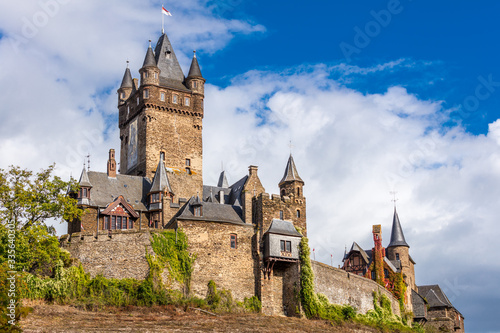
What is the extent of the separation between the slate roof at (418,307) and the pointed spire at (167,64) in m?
32.7

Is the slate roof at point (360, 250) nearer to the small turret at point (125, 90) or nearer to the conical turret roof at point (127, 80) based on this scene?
the small turret at point (125, 90)

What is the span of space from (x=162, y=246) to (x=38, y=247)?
8512 millimetres

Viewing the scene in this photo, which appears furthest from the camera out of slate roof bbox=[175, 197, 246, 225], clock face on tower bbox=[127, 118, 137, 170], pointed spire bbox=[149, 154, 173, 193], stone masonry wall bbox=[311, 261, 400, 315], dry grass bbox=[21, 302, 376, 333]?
clock face on tower bbox=[127, 118, 137, 170]

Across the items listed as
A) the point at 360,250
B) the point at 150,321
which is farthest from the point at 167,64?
the point at 150,321

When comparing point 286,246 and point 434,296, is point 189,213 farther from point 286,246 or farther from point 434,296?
point 434,296

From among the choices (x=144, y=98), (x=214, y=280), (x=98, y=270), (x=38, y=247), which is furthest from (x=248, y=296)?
(x=144, y=98)

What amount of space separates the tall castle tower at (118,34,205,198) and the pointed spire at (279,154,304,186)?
25.3ft

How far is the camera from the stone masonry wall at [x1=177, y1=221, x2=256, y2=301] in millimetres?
53469

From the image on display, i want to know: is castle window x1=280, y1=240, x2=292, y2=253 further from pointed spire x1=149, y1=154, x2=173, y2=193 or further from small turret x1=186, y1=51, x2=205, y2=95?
small turret x1=186, y1=51, x2=205, y2=95

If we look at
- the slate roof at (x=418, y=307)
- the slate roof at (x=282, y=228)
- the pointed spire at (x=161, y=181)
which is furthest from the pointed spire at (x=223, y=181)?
the slate roof at (x=418, y=307)

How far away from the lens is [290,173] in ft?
218

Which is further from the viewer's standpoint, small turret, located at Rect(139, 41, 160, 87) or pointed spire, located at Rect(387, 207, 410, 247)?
pointed spire, located at Rect(387, 207, 410, 247)

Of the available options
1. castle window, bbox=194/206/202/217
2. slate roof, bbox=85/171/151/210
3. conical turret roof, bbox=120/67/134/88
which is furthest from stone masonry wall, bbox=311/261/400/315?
conical turret roof, bbox=120/67/134/88

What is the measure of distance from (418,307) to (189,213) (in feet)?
107
